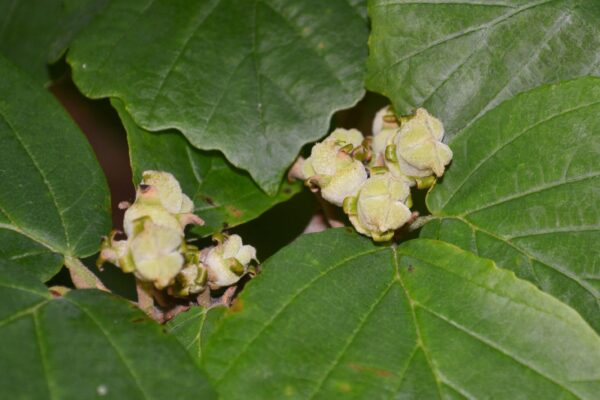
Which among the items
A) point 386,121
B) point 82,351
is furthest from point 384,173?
point 82,351

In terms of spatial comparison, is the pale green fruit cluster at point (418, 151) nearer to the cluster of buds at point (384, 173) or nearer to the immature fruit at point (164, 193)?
the cluster of buds at point (384, 173)

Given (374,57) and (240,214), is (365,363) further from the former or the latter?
(374,57)

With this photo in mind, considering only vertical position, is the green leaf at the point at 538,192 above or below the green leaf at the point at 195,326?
above

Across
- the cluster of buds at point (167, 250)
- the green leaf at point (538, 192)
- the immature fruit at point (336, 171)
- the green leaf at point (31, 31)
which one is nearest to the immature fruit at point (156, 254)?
the cluster of buds at point (167, 250)

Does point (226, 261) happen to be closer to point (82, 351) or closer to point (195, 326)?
point (195, 326)

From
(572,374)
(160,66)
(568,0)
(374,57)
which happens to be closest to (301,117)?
(374,57)

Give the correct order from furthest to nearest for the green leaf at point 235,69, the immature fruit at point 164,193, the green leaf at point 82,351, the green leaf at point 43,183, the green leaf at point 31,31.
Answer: the green leaf at point 31,31 → the green leaf at point 235,69 → the green leaf at point 43,183 → the immature fruit at point 164,193 → the green leaf at point 82,351

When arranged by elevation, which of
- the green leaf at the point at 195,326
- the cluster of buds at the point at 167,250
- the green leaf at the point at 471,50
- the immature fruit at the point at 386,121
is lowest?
the green leaf at the point at 195,326
